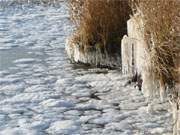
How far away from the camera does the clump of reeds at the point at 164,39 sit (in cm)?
551

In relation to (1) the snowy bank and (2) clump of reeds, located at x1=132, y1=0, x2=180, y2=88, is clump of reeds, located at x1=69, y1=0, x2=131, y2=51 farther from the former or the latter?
(2) clump of reeds, located at x1=132, y1=0, x2=180, y2=88

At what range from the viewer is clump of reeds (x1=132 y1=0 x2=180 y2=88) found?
551cm

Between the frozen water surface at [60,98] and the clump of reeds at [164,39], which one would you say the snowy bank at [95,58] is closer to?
the frozen water surface at [60,98]

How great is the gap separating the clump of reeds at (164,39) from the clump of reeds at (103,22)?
165 centimetres

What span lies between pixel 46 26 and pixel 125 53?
11.8 feet

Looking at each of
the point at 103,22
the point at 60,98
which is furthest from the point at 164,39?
the point at 103,22

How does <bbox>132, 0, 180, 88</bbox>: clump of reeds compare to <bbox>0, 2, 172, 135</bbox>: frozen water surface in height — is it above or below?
above

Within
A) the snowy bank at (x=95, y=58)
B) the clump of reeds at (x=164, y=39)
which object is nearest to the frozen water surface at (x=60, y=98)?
the snowy bank at (x=95, y=58)

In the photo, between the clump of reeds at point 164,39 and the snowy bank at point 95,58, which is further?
the snowy bank at point 95,58

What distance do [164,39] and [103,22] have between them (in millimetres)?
1949

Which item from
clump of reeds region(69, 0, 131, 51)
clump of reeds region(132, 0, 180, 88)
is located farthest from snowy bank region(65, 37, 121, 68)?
clump of reeds region(132, 0, 180, 88)

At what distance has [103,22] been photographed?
755 cm

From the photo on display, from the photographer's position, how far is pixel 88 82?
22.0ft

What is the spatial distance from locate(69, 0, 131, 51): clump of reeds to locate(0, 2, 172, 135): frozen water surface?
0.44 m
